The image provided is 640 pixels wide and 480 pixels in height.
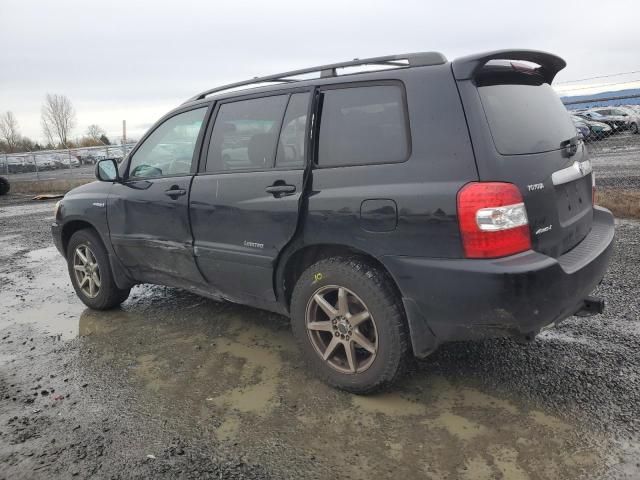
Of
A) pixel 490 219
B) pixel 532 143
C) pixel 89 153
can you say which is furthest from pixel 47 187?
pixel 490 219

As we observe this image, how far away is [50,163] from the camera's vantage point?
939 inches

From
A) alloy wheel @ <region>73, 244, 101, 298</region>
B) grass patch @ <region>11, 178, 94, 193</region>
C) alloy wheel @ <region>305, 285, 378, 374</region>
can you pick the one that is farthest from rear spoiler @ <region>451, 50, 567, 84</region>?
grass patch @ <region>11, 178, 94, 193</region>

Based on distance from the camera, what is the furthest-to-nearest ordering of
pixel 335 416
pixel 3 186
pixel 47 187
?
pixel 47 187, pixel 3 186, pixel 335 416

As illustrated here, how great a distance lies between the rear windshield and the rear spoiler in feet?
0.33

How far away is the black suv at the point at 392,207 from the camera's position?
245 cm

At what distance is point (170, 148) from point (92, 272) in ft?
4.94

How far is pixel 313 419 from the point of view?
2750mm

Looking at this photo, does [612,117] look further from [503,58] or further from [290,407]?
[290,407]

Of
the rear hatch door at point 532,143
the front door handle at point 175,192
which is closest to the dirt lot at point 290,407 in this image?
the rear hatch door at point 532,143

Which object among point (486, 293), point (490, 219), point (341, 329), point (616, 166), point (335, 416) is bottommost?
point (335, 416)

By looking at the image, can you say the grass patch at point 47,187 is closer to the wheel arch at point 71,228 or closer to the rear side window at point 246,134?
the wheel arch at point 71,228

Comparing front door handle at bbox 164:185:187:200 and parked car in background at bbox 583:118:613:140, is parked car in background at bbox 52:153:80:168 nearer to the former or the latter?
front door handle at bbox 164:185:187:200

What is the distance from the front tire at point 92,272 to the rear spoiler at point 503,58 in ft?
11.3

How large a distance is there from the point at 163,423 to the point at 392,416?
4.15 ft
